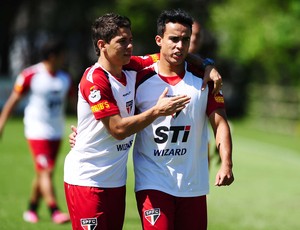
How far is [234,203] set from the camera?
14367mm

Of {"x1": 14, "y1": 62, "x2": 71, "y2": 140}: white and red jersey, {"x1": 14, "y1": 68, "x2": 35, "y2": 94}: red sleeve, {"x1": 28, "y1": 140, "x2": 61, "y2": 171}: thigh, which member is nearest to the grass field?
{"x1": 28, "y1": 140, "x2": 61, "y2": 171}: thigh

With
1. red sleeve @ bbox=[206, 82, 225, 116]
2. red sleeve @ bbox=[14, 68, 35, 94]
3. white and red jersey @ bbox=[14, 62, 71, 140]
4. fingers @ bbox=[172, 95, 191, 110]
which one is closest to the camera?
fingers @ bbox=[172, 95, 191, 110]

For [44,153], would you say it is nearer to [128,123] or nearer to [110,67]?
[110,67]

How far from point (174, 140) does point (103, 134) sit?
1.97 ft

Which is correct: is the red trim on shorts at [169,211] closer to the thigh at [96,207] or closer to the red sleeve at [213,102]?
the thigh at [96,207]

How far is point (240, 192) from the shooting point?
15719 millimetres

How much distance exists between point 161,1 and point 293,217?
31.2m

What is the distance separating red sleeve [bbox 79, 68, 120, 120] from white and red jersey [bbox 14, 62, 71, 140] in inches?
219

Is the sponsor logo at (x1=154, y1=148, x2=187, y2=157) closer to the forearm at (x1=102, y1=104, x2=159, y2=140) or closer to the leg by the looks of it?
the forearm at (x1=102, y1=104, x2=159, y2=140)

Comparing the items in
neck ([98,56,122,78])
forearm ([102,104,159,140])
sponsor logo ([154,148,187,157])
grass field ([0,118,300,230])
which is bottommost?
grass field ([0,118,300,230])

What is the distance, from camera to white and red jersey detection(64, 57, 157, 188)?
7.02 meters

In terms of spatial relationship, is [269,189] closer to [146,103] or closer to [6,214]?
[6,214]

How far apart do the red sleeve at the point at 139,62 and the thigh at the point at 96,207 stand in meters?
1.05

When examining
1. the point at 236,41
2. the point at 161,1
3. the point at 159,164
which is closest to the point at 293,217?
the point at 159,164
